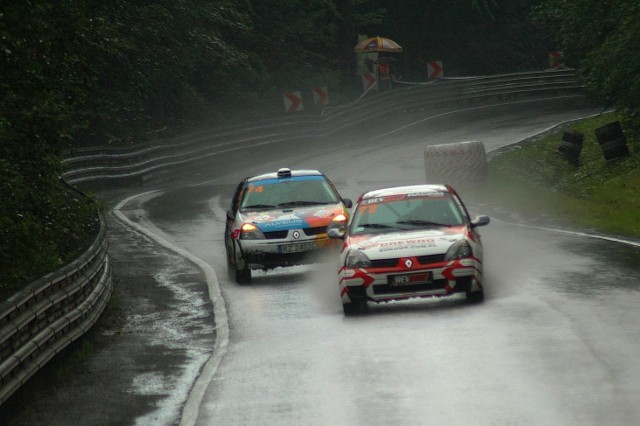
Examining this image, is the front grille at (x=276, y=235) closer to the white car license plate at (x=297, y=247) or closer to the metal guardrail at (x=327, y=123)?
the white car license plate at (x=297, y=247)

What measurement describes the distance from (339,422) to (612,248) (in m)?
11.6

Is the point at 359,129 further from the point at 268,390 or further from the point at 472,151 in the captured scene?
the point at 268,390

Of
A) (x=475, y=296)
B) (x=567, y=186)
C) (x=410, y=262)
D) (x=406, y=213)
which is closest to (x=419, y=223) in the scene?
(x=406, y=213)

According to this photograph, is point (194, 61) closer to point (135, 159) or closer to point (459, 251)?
point (135, 159)

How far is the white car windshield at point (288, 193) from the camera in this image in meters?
20.3

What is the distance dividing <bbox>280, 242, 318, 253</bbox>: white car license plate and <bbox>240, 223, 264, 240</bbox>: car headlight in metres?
0.37

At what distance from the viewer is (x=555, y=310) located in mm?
14570

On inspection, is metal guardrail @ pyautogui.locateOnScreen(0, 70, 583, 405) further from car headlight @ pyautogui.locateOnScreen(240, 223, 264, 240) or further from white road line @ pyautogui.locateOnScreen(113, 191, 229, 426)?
car headlight @ pyautogui.locateOnScreen(240, 223, 264, 240)

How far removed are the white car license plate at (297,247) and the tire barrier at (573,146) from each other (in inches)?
819

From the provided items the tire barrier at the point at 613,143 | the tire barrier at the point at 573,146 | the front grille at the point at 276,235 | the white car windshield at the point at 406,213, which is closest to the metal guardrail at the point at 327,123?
the tire barrier at the point at 573,146

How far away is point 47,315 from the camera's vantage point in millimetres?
12641

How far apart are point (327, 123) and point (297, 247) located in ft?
99.9

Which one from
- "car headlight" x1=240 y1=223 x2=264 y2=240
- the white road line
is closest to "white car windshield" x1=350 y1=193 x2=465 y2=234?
the white road line

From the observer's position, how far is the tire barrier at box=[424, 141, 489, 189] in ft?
106
